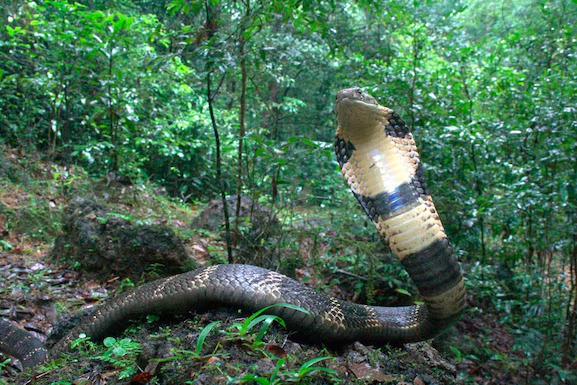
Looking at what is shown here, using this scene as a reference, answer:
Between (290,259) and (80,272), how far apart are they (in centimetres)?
225

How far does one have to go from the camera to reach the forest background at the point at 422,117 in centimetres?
409

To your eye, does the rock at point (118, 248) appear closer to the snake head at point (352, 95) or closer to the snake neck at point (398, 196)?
the snake neck at point (398, 196)

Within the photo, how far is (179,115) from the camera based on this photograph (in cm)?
895

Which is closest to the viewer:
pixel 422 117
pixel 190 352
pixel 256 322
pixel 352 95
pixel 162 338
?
pixel 190 352

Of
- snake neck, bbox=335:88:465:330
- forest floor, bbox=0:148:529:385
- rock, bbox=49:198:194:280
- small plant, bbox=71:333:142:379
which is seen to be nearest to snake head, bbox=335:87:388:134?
snake neck, bbox=335:88:465:330

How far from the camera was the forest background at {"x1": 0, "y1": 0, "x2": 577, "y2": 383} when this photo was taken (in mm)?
4090

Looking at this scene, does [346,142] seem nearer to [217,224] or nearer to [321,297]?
[321,297]

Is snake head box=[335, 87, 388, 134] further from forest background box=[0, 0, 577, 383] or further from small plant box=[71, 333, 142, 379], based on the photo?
small plant box=[71, 333, 142, 379]

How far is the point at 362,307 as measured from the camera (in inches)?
115

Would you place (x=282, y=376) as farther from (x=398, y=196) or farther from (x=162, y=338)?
(x=398, y=196)

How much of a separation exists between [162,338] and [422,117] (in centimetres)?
428

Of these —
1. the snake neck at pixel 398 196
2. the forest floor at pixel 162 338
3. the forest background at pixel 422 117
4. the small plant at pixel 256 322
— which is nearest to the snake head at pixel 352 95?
the snake neck at pixel 398 196

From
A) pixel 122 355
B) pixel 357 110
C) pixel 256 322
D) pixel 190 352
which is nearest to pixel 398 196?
pixel 357 110

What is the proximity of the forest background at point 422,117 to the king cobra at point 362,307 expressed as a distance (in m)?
1.07
